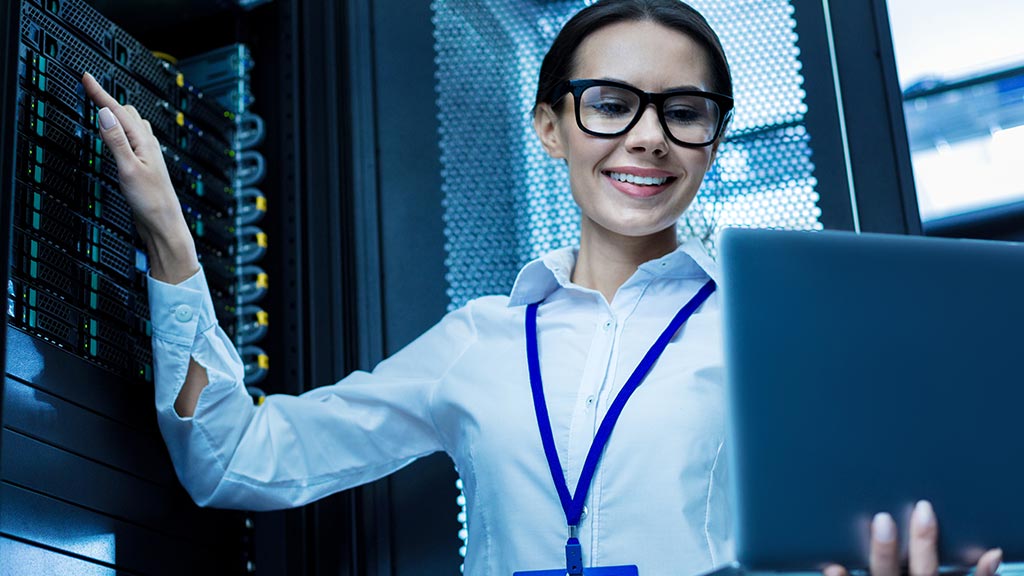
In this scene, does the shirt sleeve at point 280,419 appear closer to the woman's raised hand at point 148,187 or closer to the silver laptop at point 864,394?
the woman's raised hand at point 148,187

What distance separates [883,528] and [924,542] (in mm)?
49

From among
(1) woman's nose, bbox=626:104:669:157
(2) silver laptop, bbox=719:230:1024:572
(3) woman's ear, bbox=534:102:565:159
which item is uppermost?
(3) woman's ear, bbox=534:102:565:159

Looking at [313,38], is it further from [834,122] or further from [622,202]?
[834,122]

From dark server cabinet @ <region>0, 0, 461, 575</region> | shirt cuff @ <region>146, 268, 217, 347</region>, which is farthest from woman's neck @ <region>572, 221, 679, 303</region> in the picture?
shirt cuff @ <region>146, 268, 217, 347</region>

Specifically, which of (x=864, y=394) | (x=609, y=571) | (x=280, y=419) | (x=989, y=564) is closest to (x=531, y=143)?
(x=280, y=419)

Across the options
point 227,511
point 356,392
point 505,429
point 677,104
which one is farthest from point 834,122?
point 227,511

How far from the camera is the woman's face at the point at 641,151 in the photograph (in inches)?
71.2

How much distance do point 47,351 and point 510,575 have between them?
719mm

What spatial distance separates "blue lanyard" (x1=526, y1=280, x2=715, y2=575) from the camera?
1.65m

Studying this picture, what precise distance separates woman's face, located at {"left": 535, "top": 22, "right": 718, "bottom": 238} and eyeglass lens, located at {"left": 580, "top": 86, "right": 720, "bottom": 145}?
0.02m

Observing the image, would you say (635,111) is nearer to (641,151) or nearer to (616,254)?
(641,151)

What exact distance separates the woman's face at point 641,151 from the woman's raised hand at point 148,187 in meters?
0.61

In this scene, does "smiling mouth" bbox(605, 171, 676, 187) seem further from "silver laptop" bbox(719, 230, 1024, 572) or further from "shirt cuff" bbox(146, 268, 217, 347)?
"shirt cuff" bbox(146, 268, 217, 347)

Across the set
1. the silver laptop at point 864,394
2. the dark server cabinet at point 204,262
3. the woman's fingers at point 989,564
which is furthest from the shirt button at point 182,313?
the woman's fingers at point 989,564
